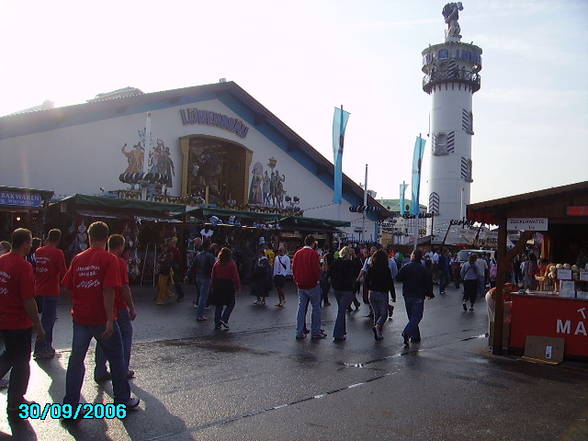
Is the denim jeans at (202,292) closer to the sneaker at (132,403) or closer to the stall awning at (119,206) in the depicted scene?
the sneaker at (132,403)

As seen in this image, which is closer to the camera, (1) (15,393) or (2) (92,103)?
(1) (15,393)

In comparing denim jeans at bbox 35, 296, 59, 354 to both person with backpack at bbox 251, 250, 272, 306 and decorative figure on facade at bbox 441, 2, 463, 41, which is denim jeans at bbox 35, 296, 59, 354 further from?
decorative figure on facade at bbox 441, 2, 463, 41

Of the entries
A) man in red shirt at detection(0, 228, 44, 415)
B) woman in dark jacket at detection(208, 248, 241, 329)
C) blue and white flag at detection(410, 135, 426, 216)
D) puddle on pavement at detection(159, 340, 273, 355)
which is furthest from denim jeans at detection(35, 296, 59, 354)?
blue and white flag at detection(410, 135, 426, 216)

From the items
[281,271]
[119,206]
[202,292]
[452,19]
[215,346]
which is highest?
[452,19]

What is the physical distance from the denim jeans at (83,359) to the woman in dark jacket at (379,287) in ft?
19.4

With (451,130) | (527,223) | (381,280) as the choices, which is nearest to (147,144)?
(381,280)

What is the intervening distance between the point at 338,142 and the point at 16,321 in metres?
24.4

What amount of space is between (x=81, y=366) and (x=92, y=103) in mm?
19428

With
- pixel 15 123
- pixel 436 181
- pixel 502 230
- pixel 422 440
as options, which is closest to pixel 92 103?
pixel 15 123

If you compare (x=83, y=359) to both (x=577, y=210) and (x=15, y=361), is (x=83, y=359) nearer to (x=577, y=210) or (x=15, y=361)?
(x=15, y=361)

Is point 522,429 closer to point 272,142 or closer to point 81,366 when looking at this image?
point 81,366

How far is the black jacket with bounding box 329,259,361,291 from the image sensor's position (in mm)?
10625

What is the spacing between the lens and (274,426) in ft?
17.9

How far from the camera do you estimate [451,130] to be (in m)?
54.3
